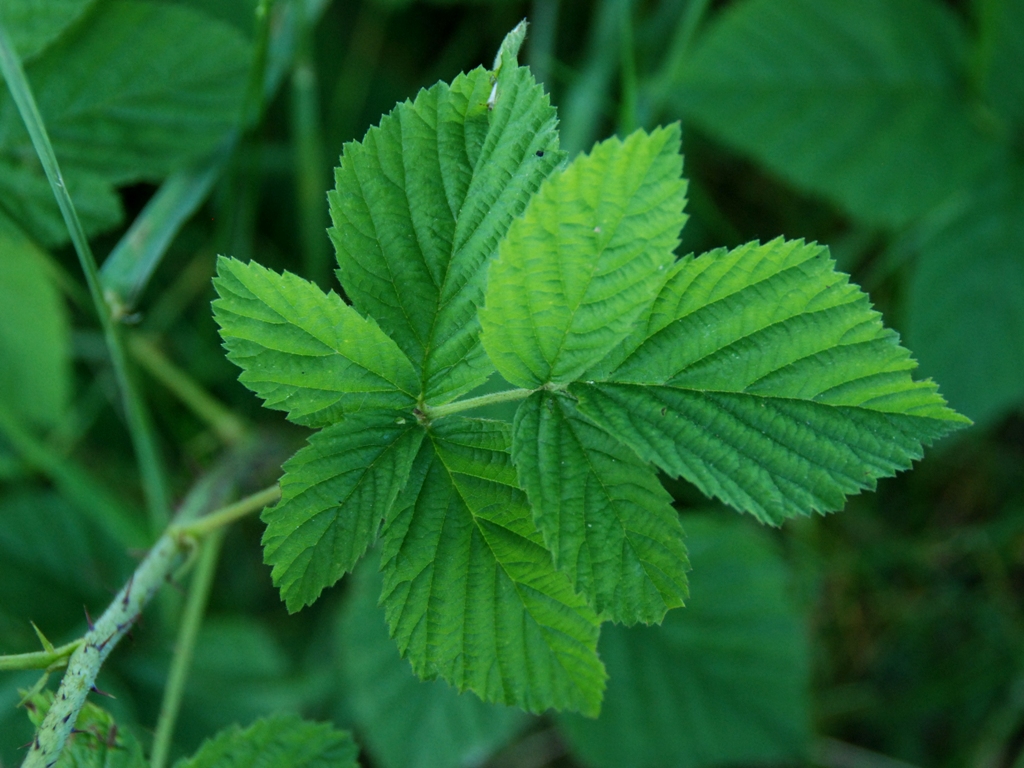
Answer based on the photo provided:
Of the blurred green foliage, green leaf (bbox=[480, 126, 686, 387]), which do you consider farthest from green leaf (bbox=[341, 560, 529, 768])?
green leaf (bbox=[480, 126, 686, 387])

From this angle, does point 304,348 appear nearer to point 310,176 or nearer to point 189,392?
point 189,392

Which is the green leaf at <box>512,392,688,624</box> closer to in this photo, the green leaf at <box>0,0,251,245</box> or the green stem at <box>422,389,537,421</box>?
the green stem at <box>422,389,537,421</box>

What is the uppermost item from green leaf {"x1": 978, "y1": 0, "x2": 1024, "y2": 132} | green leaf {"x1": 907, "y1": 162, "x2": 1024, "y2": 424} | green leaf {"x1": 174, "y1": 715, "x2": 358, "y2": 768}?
green leaf {"x1": 978, "y1": 0, "x2": 1024, "y2": 132}

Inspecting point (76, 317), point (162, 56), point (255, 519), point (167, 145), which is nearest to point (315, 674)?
point (255, 519)

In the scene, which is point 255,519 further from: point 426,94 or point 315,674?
point 426,94

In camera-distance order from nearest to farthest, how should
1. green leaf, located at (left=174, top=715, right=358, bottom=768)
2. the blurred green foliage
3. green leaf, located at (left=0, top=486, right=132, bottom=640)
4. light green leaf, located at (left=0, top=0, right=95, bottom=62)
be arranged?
green leaf, located at (left=174, top=715, right=358, bottom=768)
light green leaf, located at (left=0, top=0, right=95, bottom=62)
the blurred green foliage
green leaf, located at (left=0, top=486, right=132, bottom=640)

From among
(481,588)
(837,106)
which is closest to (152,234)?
(481,588)
